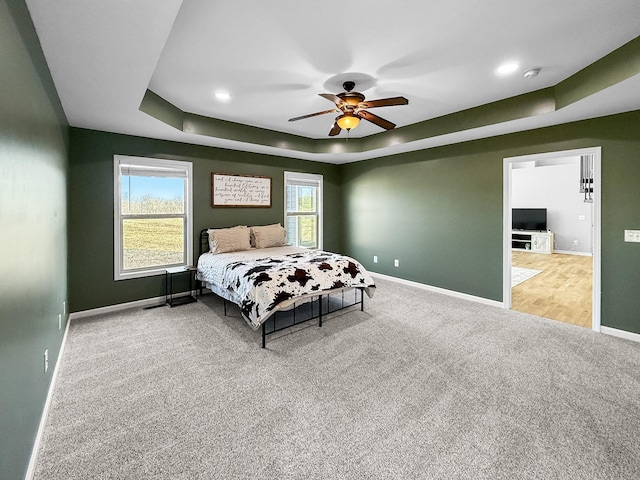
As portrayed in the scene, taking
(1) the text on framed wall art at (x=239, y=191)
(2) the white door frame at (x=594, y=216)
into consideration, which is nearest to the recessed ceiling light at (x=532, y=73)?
(2) the white door frame at (x=594, y=216)

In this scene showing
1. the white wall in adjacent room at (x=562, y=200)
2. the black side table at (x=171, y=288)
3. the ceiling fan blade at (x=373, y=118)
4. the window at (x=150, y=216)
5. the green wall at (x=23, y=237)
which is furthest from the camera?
the white wall in adjacent room at (x=562, y=200)

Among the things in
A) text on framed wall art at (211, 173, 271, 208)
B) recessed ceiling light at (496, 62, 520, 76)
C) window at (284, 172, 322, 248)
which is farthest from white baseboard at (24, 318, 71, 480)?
recessed ceiling light at (496, 62, 520, 76)

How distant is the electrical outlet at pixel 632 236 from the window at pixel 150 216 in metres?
5.52

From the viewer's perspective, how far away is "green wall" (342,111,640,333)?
3271 mm

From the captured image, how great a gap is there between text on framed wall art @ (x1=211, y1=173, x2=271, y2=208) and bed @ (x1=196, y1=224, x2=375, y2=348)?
53 cm

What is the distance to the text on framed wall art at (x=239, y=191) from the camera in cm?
496

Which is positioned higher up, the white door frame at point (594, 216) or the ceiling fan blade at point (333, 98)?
the ceiling fan blade at point (333, 98)

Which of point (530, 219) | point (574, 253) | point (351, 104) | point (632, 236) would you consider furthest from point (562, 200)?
point (351, 104)

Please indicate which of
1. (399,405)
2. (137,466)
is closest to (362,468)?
(399,405)

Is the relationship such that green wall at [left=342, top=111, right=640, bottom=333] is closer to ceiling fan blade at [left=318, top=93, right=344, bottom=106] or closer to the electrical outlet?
the electrical outlet

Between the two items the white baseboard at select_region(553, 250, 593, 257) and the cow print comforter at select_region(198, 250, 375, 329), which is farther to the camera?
the white baseboard at select_region(553, 250, 593, 257)

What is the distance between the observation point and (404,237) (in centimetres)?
558

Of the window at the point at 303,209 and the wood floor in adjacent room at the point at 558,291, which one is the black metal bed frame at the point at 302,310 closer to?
the window at the point at 303,209

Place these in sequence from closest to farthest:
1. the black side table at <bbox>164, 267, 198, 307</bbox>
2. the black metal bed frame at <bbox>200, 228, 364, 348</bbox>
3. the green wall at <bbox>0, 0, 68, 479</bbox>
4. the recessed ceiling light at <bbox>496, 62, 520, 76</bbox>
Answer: the green wall at <bbox>0, 0, 68, 479</bbox>
the recessed ceiling light at <bbox>496, 62, 520, 76</bbox>
the black metal bed frame at <bbox>200, 228, 364, 348</bbox>
the black side table at <bbox>164, 267, 198, 307</bbox>
